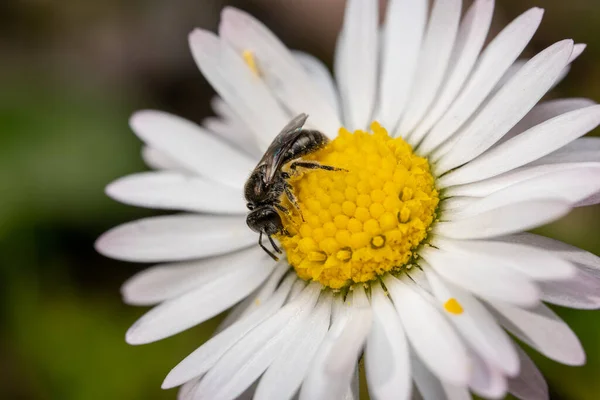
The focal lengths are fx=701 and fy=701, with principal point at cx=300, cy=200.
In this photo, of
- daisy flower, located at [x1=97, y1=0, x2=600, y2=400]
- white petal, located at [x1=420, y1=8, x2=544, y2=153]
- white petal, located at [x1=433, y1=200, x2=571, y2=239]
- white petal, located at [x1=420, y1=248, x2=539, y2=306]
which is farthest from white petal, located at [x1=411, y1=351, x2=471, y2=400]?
white petal, located at [x1=420, y1=8, x2=544, y2=153]

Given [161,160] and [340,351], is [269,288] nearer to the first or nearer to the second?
[340,351]

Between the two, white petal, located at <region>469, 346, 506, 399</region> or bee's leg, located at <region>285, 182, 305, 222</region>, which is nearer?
white petal, located at <region>469, 346, 506, 399</region>

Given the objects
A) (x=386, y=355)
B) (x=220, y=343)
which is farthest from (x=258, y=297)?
(x=386, y=355)

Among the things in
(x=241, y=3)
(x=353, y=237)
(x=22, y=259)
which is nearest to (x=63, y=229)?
(x=22, y=259)

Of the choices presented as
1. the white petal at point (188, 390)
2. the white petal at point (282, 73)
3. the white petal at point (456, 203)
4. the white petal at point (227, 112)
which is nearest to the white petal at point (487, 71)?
the white petal at point (456, 203)

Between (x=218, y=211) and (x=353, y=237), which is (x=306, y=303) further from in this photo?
(x=218, y=211)

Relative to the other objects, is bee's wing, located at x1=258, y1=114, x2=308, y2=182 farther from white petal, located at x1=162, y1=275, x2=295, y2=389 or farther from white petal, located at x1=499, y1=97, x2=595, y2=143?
white petal, located at x1=499, y1=97, x2=595, y2=143

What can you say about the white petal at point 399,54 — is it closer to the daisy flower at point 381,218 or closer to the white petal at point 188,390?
the daisy flower at point 381,218
